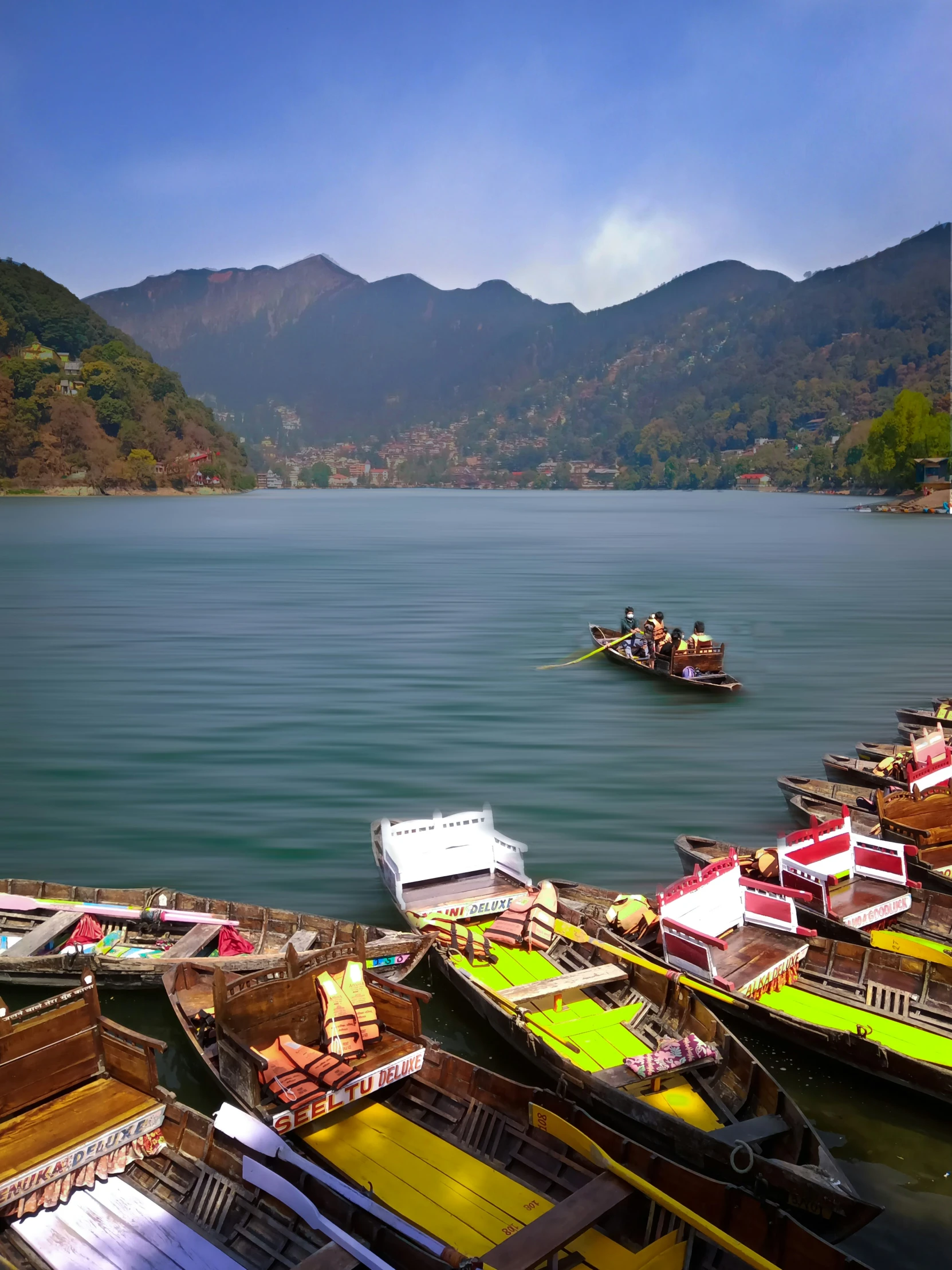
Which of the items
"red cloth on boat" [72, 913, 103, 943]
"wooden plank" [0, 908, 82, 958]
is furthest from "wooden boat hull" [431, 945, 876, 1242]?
"wooden plank" [0, 908, 82, 958]

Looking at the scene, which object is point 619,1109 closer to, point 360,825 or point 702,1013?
point 702,1013

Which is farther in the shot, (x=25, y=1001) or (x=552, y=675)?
(x=552, y=675)

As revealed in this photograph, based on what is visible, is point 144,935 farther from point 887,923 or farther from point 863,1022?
point 887,923

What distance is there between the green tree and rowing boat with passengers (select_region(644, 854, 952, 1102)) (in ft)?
513

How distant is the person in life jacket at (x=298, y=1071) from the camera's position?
955cm

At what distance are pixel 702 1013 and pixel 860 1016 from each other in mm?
2351

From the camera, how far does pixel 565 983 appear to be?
1221cm

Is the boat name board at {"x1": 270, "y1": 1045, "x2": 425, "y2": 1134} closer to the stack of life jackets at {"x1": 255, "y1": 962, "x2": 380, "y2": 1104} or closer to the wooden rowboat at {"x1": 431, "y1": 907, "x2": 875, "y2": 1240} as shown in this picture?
the stack of life jackets at {"x1": 255, "y1": 962, "x2": 380, "y2": 1104}

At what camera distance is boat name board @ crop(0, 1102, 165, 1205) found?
8320mm

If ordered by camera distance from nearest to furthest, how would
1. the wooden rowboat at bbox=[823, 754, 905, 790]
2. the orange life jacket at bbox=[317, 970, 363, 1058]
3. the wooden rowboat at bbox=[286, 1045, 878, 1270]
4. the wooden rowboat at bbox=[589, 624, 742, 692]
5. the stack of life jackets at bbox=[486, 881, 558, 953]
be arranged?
the wooden rowboat at bbox=[286, 1045, 878, 1270]
the orange life jacket at bbox=[317, 970, 363, 1058]
the stack of life jackets at bbox=[486, 881, 558, 953]
the wooden rowboat at bbox=[823, 754, 905, 790]
the wooden rowboat at bbox=[589, 624, 742, 692]

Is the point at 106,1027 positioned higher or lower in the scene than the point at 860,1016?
higher

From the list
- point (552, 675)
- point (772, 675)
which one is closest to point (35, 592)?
point (552, 675)

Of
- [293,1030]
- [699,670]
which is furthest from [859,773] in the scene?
[293,1030]

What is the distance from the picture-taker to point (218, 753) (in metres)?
27.4
